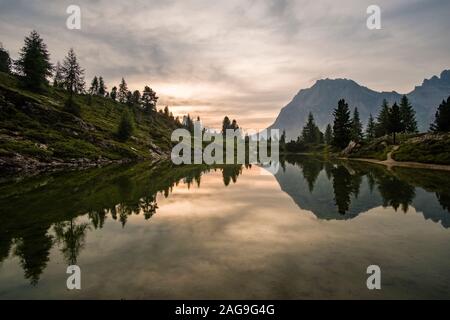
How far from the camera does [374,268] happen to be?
43.2ft

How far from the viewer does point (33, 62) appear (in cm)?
10525

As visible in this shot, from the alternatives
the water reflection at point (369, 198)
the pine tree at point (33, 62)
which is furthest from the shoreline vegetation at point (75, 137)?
the water reflection at point (369, 198)

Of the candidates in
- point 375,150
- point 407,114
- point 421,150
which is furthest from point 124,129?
point 407,114

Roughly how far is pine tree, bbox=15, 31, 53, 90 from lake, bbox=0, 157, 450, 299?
92790 mm

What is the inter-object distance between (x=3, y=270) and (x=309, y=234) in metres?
15.9

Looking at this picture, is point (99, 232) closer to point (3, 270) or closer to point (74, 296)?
point (3, 270)

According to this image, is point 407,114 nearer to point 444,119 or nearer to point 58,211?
point 444,119

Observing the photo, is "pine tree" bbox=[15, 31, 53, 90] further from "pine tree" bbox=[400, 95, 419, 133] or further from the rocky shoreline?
"pine tree" bbox=[400, 95, 419, 133]

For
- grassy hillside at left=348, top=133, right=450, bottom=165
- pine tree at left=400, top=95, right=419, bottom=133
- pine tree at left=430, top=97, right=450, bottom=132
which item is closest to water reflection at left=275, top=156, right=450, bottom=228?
grassy hillside at left=348, top=133, right=450, bottom=165

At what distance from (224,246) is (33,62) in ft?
384
